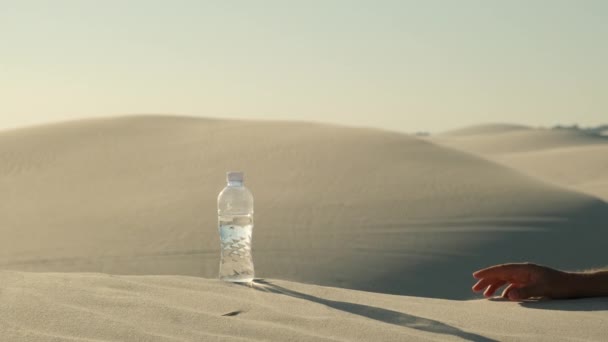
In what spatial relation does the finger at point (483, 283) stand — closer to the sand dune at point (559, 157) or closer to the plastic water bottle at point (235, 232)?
the plastic water bottle at point (235, 232)

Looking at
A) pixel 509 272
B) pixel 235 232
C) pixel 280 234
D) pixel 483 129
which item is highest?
pixel 483 129

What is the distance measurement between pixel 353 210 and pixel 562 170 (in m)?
18.0

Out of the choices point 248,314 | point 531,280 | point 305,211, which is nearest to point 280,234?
point 305,211

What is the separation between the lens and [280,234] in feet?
34.9

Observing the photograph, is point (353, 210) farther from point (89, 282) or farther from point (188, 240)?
point (89, 282)

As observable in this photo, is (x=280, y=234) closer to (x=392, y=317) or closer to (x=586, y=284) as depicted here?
(x=586, y=284)

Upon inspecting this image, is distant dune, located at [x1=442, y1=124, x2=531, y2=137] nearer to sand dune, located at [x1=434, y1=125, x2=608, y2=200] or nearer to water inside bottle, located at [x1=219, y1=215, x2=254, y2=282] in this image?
sand dune, located at [x1=434, y1=125, x2=608, y2=200]

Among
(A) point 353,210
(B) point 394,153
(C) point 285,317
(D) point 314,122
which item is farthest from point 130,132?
(C) point 285,317

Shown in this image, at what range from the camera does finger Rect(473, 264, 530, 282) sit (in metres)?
3.27

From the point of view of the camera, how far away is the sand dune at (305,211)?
966 centimetres

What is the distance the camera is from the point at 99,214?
12.3 metres

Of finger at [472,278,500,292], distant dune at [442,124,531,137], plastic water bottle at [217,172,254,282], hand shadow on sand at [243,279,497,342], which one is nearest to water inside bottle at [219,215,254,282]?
plastic water bottle at [217,172,254,282]

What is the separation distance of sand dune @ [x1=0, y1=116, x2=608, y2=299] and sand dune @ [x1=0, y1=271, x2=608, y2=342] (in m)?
5.61

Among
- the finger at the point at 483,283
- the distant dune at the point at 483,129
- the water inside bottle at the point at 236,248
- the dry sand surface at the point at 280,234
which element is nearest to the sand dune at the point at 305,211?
the dry sand surface at the point at 280,234
